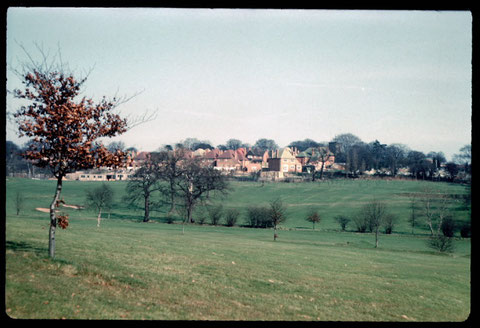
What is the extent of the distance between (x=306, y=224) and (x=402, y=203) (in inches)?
845

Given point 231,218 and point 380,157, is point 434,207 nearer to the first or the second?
point 231,218

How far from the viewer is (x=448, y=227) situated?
3984cm

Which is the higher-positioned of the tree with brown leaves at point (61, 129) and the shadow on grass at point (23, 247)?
the tree with brown leaves at point (61, 129)

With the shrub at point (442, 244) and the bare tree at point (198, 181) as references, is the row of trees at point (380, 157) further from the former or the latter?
the shrub at point (442, 244)

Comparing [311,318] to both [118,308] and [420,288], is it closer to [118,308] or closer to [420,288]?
[118,308]

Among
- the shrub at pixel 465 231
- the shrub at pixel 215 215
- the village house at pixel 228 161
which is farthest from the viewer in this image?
the village house at pixel 228 161

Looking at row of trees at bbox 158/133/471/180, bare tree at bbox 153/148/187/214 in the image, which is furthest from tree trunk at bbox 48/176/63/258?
row of trees at bbox 158/133/471/180

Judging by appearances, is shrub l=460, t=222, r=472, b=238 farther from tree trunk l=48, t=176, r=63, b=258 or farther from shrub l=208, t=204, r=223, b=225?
tree trunk l=48, t=176, r=63, b=258

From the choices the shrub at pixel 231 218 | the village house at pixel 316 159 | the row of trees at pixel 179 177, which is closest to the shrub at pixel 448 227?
the shrub at pixel 231 218

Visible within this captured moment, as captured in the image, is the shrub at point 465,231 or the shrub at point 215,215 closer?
the shrub at point 465,231

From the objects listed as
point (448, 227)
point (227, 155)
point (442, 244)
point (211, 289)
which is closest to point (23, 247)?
point (211, 289)

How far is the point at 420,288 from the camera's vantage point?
41.2ft

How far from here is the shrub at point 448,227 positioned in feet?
129

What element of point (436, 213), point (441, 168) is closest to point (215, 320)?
point (436, 213)
